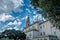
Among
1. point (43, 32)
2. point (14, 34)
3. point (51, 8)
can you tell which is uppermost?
point (43, 32)

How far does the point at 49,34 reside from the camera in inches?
2016

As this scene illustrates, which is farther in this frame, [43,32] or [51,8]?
[43,32]

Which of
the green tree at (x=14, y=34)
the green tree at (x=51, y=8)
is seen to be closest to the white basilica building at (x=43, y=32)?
the green tree at (x=14, y=34)

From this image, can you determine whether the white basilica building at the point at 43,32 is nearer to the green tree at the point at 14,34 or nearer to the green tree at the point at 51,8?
the green tree at the point at 14,34

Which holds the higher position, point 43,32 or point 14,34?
point 43,32

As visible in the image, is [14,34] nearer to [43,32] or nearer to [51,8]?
[43,32]

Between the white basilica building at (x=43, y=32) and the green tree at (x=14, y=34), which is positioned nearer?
the white basilica building at (x=43, y=32)

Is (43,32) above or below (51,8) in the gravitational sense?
above

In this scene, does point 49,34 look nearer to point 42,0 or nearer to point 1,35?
point 1,35

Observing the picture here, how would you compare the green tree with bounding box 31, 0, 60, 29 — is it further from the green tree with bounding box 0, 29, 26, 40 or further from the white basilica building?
the green tree with bounding box 0, 29, 26, 40

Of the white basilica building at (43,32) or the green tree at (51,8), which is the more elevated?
the white basilica building at (43,32)

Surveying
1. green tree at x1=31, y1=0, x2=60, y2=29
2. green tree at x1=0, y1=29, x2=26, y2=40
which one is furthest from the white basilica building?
green tree at x1=31, y1=0, x2=60, y2=29

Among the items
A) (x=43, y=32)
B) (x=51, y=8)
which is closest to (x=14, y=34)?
(x=43, y=32)

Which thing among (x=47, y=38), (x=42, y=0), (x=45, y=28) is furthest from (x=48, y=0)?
(x=45, y=28)
